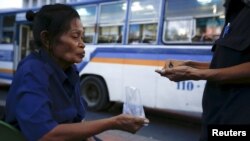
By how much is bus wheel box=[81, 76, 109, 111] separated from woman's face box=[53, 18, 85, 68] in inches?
244

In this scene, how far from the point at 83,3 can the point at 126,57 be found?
204 centimetres

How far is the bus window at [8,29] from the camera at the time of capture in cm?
1137

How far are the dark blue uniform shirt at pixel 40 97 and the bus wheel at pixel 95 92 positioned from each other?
6138 mm

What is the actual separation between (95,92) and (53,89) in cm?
671

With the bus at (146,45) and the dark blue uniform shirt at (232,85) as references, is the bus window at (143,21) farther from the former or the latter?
the dark blue uniform shirt at (232,85)

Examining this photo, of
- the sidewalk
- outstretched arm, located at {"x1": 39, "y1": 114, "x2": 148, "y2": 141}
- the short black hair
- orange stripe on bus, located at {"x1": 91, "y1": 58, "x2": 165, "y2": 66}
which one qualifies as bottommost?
the sidewalk

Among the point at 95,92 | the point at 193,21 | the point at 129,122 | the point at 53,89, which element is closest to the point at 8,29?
the point at 95,92

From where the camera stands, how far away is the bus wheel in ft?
27.2

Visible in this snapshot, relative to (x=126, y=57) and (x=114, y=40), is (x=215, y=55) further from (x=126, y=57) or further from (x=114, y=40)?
(x=114, y=40)

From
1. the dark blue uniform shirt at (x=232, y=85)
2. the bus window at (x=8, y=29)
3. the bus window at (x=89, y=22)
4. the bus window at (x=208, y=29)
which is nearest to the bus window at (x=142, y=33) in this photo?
the bus window at (x=208, y=29)

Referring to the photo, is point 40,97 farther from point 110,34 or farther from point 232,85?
point 110,34

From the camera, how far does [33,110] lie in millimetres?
1745

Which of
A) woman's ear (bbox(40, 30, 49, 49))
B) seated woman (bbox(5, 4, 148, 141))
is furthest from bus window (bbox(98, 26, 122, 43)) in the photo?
woman's ear (bbox(40, 30, 49, 49))

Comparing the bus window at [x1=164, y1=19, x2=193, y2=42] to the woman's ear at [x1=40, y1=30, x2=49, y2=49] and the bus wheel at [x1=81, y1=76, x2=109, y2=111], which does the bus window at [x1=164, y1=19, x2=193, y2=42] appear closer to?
the bus wheel at [x1=81, y1=76, x2=109, y2=111]
